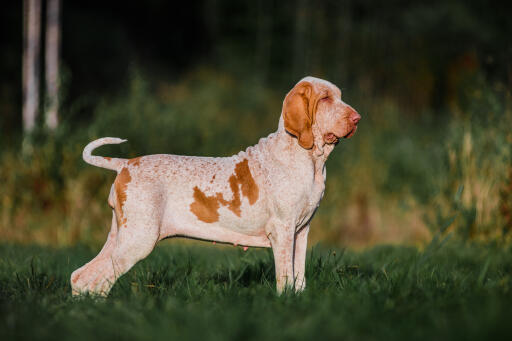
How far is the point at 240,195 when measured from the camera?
3.36 meters

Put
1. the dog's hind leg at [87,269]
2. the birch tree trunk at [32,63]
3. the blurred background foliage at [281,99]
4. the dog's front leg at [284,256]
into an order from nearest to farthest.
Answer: the dog's front leg at [284,256]
the dog's hind leg at [87,269]
the blurred background foliage at [281,99]
the birch tree trunk at [32,63]

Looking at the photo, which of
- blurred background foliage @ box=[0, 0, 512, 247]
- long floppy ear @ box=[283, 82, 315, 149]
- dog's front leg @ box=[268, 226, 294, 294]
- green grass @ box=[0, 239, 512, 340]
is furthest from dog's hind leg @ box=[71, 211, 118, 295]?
blurred background foliage @ box=[0, 0, 512, 247]

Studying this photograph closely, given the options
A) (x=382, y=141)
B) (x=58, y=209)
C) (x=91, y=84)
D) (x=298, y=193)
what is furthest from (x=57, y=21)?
(x=298, y=193)

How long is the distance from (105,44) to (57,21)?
22.5ft

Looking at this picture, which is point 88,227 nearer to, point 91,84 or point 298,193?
point 298,193

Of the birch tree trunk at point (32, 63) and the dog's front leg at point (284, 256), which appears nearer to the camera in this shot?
the dog's front leg at point (284, 256)

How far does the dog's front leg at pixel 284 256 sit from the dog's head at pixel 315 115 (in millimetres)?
642

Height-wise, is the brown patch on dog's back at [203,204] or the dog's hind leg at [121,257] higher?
the brown patch on dog's back at [203,204]

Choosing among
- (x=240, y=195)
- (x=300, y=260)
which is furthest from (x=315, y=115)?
(x=300, y=260)

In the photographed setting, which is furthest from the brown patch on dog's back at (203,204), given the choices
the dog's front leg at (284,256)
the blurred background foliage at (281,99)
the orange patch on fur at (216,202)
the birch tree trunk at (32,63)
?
the birch tree trunk at (32,63)

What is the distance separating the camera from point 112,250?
3.49 m

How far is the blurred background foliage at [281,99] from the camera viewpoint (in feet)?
24.7

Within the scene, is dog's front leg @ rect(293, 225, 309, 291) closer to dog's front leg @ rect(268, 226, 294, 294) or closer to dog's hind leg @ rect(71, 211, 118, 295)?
dog's front leg @ rect(268, 226, 294, 294)

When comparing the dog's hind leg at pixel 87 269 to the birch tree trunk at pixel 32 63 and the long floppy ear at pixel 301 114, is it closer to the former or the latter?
the long floppy ear at pixel 301 114
